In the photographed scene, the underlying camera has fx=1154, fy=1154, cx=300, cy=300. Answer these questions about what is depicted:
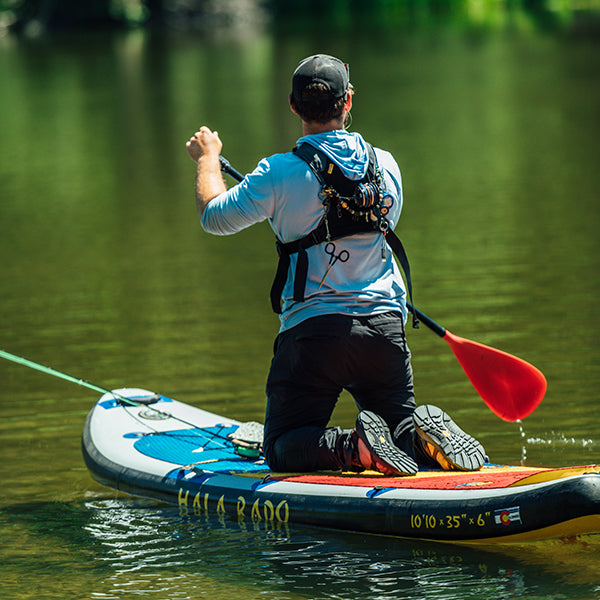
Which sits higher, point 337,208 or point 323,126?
point 323,126

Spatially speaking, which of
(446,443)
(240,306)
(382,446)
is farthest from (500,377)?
(240,306)

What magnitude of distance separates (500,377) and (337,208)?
4.42ft

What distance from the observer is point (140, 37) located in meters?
57.7

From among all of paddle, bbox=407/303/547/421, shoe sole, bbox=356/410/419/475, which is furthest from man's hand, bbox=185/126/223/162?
shoe sole, bbox=356/410/419/475

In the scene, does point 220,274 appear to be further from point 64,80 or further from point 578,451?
point 64,80

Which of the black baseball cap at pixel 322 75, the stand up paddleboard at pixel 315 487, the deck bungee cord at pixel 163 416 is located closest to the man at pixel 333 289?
the black baseball cap at pixel 322 75

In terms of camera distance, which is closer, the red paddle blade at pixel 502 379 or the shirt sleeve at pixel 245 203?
the shirt sleeve at pixel 245 203

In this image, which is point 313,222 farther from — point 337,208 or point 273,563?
point 273,563

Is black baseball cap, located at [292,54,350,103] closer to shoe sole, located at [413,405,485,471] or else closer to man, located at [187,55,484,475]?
man, located at [187,55,484,475]

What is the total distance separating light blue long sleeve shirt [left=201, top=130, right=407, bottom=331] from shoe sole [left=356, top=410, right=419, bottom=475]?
1.43 ft

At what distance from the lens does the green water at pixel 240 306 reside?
4.45 m

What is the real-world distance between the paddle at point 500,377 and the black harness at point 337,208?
70 cm

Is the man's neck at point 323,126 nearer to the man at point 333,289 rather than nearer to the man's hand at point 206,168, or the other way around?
the man at point 333,289

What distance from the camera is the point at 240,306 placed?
9.26 meters
